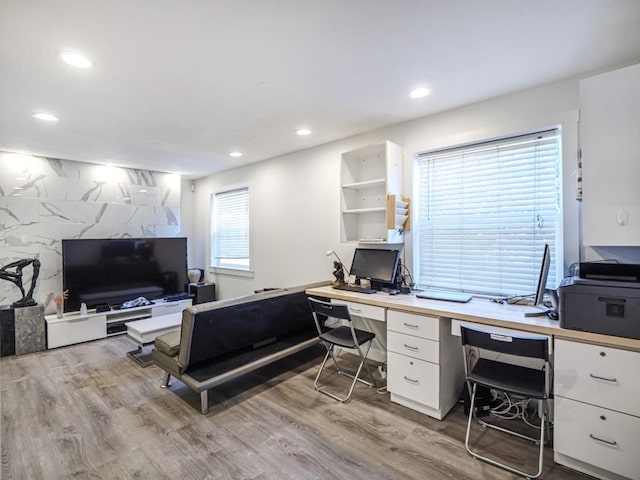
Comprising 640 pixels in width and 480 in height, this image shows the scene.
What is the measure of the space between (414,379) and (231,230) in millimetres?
4056

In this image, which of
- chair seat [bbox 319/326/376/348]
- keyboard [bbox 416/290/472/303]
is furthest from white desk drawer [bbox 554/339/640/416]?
chair seat [bbox 319/326/376/348]

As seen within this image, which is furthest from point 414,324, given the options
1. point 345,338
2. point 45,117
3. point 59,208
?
point 59,208

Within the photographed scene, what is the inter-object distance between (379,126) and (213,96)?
1.72 m

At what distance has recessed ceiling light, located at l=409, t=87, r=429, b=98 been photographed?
2.52 m

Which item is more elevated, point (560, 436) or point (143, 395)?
point (560, 436)

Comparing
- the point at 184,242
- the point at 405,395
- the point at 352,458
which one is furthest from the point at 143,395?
the point at 184,242

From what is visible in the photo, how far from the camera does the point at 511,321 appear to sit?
6.47ft

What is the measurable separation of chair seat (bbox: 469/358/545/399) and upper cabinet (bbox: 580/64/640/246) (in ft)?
2.99

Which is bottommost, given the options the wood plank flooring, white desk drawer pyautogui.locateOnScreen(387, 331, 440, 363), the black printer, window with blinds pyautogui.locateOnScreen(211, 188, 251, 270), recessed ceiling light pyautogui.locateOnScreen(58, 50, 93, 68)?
the wood plank flooring

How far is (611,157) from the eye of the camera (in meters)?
1.87

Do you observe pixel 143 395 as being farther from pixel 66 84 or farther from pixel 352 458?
pixel 66 84

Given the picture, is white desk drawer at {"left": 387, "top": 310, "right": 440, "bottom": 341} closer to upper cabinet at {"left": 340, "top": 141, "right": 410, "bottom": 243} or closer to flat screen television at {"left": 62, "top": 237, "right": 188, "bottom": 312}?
upper cabinet at {"left": 340, "top": 141, "right": 410, "bottom": 243}

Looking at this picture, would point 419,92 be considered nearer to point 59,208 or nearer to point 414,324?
point 414,324

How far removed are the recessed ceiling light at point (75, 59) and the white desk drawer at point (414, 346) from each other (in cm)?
290
